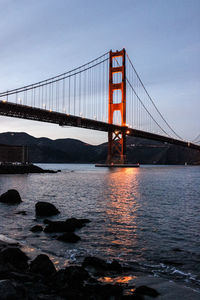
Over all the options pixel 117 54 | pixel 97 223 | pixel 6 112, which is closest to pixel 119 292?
pixel 97 223

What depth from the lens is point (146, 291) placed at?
552cm

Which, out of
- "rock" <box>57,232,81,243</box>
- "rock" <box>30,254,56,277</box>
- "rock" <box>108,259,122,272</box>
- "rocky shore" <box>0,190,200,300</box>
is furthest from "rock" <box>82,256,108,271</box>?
"rock" <box>57,232,81,243</box>

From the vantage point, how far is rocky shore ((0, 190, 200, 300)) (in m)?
4.73

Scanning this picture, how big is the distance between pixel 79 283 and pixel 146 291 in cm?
128

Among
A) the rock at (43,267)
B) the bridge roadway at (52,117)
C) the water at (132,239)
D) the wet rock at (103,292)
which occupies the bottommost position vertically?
the water at (132,239)

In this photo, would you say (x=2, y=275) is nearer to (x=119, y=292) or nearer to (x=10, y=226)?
(x=119, y=292)

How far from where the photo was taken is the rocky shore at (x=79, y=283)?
4.73 meters

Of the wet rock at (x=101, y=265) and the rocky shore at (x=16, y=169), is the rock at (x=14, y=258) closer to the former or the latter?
the wet rock at (x=101, y=265)

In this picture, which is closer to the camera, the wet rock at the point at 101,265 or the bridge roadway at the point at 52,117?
the wet rock at the point at 101,265

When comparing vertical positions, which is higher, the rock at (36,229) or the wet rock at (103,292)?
the wet rock at (103,292)

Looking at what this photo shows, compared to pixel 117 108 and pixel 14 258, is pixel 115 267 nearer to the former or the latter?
pixel 14 258

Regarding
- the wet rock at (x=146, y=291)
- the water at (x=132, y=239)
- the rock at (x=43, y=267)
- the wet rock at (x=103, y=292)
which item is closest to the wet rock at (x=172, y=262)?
the water at (x=132, y=239)

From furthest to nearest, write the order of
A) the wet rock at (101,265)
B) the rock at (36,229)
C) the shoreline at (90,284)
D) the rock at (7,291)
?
the rock at (36,229)
the wet rock at (101,265)
the shoreline at (90,284)
the rock at (7,291)

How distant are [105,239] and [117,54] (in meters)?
81.8
